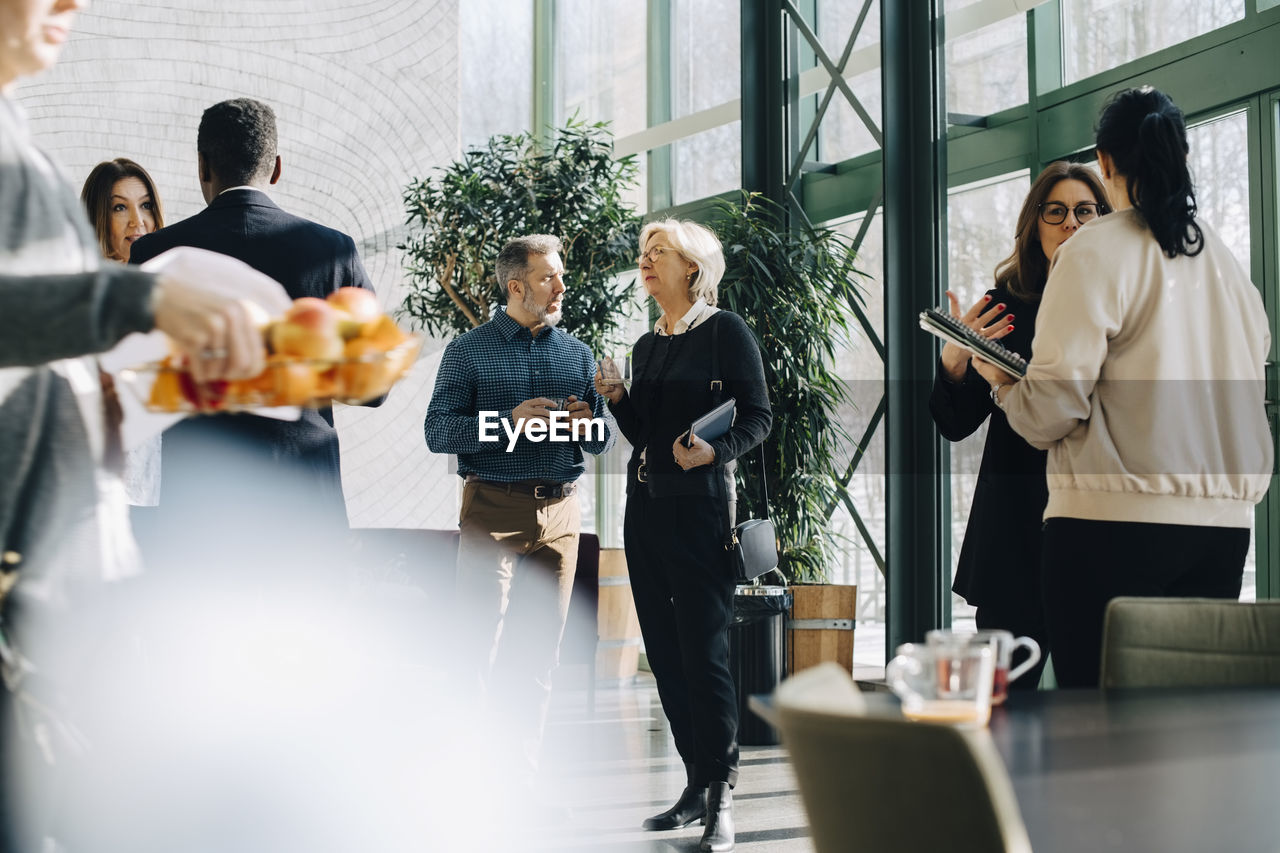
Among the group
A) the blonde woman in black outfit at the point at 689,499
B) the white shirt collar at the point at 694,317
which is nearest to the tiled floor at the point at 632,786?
the blonde woman in black outfit at the point at 689,499

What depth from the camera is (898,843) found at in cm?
87

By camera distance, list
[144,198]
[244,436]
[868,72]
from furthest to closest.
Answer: [868,72]
[144,198]
[244,436]

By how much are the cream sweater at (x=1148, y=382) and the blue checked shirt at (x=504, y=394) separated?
5.62 feet

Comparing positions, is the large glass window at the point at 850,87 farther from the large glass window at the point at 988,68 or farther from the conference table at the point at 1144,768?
the conference table at the point at 1144,768

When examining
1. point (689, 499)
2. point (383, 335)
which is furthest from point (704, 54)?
point (383, 335)

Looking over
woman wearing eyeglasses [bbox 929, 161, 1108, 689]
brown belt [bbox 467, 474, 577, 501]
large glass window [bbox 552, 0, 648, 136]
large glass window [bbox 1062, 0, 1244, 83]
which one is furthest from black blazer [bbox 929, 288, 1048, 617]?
large glass window [bbox 552, 0, 648, 136]

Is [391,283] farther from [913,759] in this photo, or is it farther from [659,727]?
[913,759]

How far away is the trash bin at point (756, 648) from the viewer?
14.8ft

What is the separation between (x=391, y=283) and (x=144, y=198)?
147 inches

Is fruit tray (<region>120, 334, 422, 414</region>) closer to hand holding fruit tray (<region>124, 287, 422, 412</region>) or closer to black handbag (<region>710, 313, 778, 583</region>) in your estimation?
hand holding fruit tray (<region>124, 287, 422, 412</region>)

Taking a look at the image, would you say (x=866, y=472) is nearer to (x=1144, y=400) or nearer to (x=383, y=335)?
(x=1144, y=400)

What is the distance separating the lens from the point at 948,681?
4.20 feet

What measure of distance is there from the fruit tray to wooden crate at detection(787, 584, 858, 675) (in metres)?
3.78

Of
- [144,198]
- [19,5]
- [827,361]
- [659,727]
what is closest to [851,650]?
[659,727]
